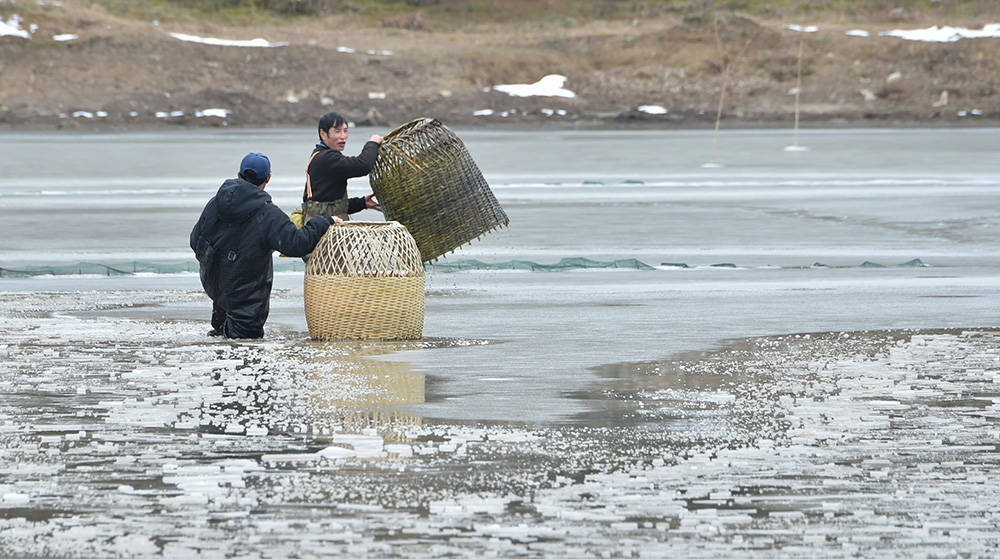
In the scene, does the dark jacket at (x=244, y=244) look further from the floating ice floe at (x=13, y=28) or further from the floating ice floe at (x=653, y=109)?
the floating ice floe at (x=13, y=28)

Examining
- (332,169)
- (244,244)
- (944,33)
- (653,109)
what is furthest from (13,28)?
(244,244)

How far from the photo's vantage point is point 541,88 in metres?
58.0

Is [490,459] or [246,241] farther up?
[246,241]

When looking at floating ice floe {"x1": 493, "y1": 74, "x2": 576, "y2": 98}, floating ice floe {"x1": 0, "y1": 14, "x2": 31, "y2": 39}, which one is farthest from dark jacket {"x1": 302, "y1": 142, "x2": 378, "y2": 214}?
floating ice floe {"x1": 0, "y1": 14, "x2": 31, "y2": 39}

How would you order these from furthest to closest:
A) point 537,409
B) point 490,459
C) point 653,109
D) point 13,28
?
point 13,28, point 653,109, point 537,409, point 490,459

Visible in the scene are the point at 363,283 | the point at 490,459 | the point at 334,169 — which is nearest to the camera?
the point at 490,459

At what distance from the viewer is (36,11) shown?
62.5 m

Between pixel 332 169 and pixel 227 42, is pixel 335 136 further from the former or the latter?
pixel 227 42

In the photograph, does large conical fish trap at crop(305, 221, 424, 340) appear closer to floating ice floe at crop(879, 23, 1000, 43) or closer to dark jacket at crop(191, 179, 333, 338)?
dark jacket at crop(191, 179, 333, 338)

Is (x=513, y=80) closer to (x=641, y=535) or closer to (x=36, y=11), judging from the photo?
(x=36, y=11)

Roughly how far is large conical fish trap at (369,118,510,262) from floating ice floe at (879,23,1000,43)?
5477 centimetres

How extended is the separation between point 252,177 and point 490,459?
3.72 m

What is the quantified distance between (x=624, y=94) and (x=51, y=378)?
50230mm

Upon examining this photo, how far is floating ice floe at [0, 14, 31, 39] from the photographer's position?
59.1 meters
